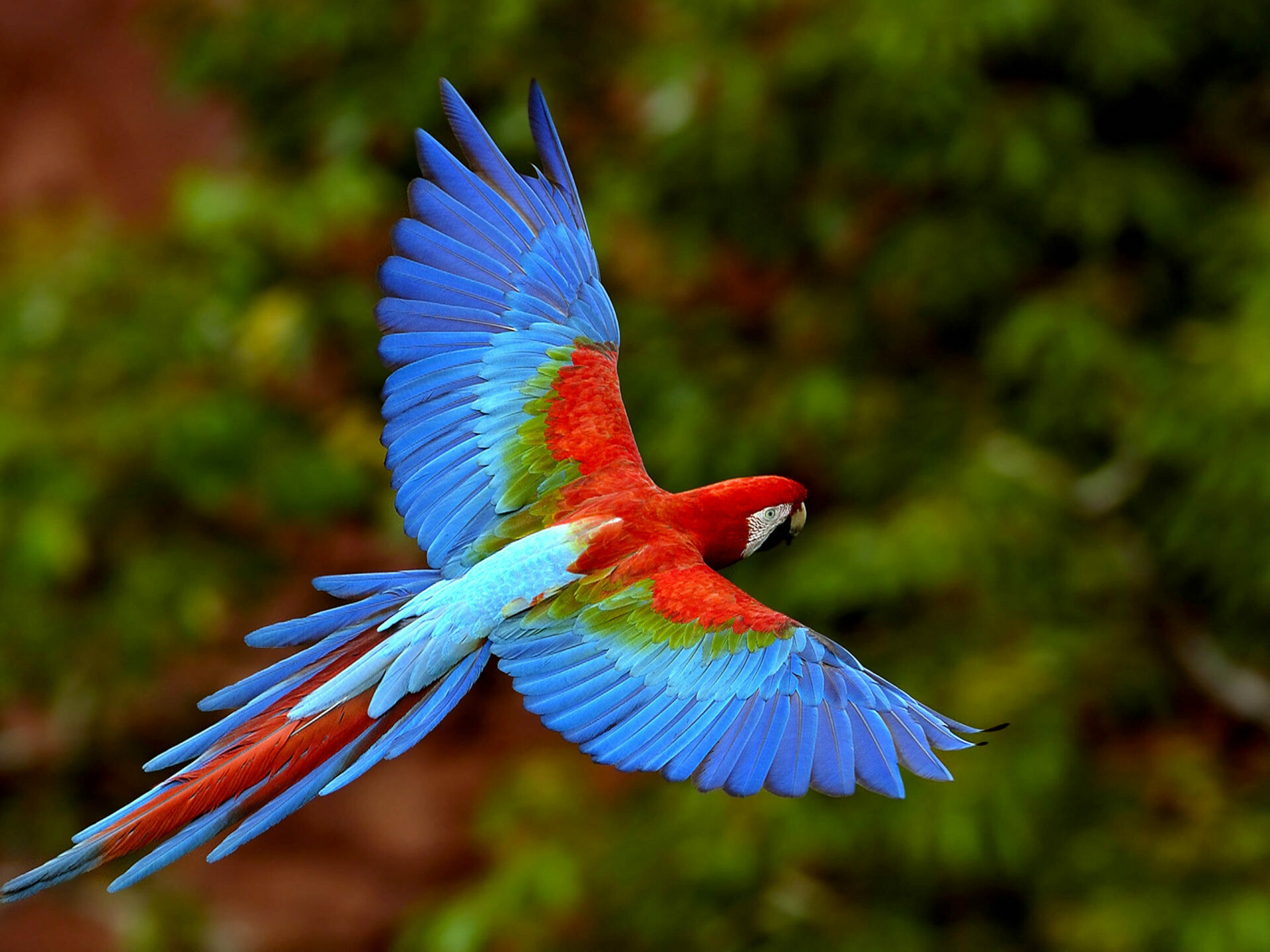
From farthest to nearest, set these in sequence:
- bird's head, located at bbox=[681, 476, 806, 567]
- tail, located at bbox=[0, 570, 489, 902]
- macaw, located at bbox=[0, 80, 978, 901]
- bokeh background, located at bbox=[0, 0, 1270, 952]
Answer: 1. bokeh background, located at bbox=[0, 0, 1270, 952]
2. bird's head, located at bbox=[681, 476, 806, 567]
3. macaw, located at bbox=[0, 80, 978, 901]
4. tail, located at bbox=[0, 570, 489, 902]

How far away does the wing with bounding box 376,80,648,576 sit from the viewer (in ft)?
3.92

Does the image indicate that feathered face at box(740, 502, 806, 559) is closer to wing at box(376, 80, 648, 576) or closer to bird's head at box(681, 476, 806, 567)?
bird's head at box(681, 476, 806, 567)

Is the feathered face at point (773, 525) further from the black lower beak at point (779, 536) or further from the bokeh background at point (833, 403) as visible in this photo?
the bokeh background at point (833, 403)

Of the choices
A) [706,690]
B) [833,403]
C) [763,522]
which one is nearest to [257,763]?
[706,690]

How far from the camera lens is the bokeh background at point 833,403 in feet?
9.23

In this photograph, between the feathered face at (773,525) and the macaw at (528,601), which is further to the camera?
the feathered face at (773,525)

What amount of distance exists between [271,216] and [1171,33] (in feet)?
6.95

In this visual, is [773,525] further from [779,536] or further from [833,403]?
[833,403]

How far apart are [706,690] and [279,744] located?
0.34 metres

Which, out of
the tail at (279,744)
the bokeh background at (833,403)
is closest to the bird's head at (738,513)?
the tail at (279,744)

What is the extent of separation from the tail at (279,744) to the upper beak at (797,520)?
292mm

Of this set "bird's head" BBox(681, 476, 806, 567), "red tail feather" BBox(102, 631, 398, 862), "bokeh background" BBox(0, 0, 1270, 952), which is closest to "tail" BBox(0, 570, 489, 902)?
"red tail feather" BBox(102, 631, 398, 862)

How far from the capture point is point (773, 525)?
1.18m

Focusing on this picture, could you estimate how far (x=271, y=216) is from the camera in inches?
124
